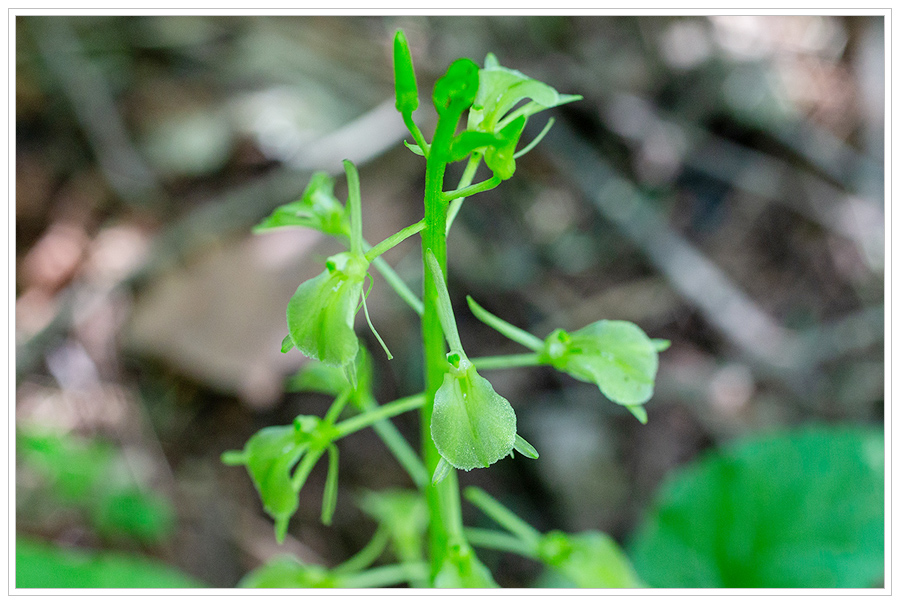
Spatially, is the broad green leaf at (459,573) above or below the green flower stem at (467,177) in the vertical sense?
below

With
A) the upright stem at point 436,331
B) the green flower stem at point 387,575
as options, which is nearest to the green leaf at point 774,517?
the green flower stem at point 387,575

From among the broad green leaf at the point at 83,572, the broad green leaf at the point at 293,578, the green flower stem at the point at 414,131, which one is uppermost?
the green flower stem at the point at 414,131

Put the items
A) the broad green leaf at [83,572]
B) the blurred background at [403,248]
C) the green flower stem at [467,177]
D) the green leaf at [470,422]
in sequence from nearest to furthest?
the green leaf at [470,422]
the green flower stem at [467,177]
the broad green leaf at [83,572]
the blurred background at [403,248]

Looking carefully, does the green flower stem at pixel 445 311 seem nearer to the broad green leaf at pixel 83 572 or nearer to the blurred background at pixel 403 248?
the broad green leaf at pixel 83 572

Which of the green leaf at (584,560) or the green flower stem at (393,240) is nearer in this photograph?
the green flower stem at (393,240)

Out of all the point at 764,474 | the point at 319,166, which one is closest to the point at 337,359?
the point at 764,474

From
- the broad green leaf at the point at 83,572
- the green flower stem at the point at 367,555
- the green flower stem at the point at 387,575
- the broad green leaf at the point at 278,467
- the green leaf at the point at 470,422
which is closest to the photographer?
the green leaf at the point at 470,422

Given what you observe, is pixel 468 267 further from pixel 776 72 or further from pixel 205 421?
pixel 776 72

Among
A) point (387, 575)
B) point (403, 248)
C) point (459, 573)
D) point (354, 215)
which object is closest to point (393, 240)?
point (354, 215)
